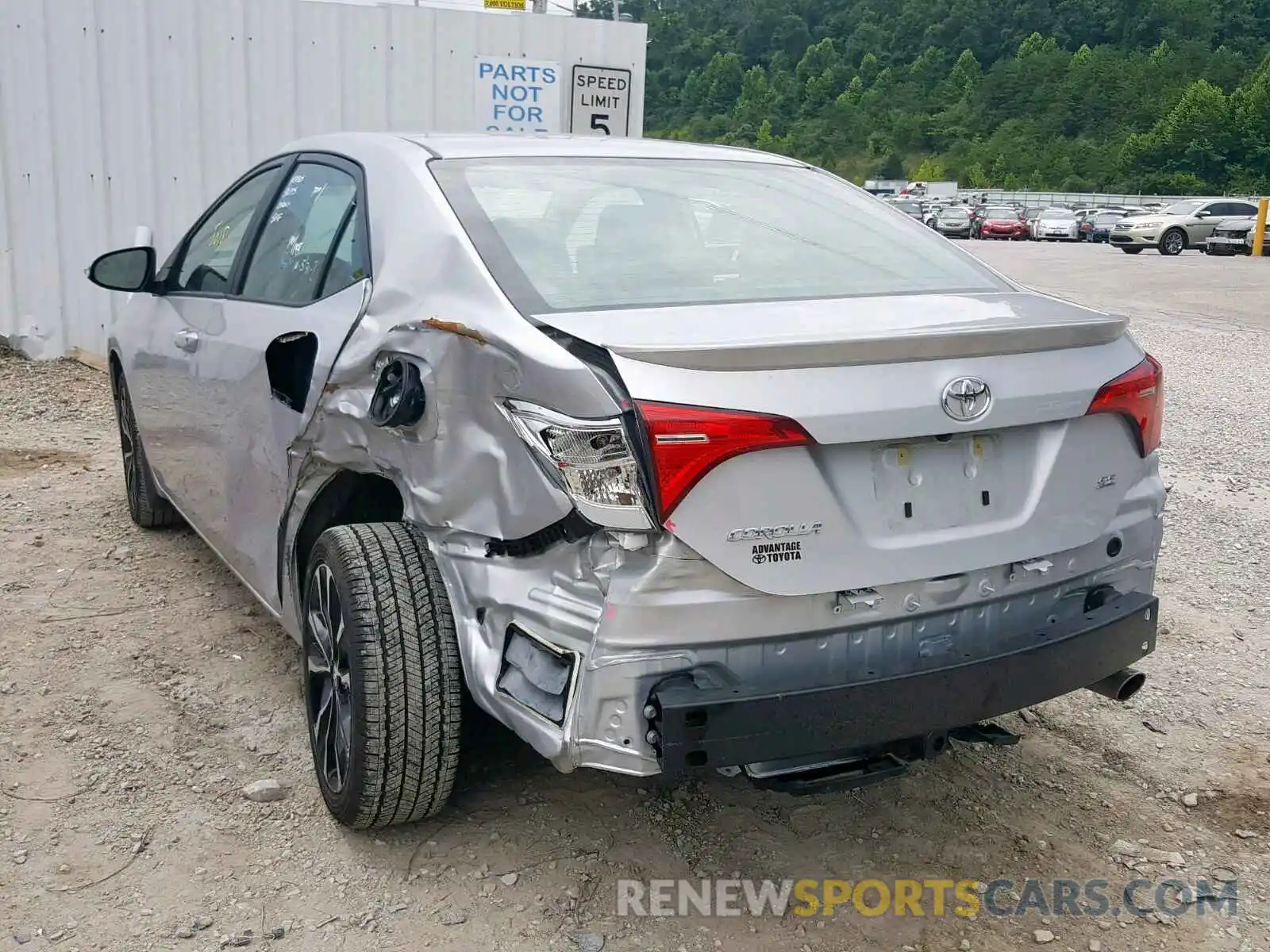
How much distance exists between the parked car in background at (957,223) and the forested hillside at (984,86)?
4046cm

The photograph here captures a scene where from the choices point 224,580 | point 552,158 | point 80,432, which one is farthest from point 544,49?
point 552,158

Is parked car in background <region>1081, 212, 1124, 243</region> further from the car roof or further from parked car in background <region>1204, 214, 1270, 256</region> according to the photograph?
the car roof

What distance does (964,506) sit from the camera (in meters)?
2.48

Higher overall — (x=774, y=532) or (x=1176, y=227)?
(x=774, y=532)

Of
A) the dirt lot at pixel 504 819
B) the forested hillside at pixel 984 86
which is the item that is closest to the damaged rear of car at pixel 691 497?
the dirt lot at pixel 504 819

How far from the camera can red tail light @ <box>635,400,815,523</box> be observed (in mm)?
2178

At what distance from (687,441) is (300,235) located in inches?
72.3

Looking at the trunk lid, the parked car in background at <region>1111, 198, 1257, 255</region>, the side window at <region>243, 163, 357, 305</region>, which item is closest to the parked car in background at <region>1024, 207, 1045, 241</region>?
the parked car in background at <region>1111, 198, 1257, 255</region>

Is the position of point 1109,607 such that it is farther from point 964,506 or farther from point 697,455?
point 697,455

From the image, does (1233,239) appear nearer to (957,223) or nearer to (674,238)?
(957,223)

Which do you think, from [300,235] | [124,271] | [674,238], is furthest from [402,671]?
[124,271]

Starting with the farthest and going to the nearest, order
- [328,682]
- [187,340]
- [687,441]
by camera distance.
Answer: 1. [187,340]
2. [328,682]
3. [687,441]

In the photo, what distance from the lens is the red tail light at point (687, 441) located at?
7.14ft

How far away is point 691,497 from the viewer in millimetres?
2207
